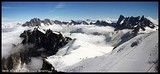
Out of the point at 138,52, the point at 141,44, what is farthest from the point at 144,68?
the point at 141,44

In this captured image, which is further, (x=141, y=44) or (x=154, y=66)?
(x=141, y=44)

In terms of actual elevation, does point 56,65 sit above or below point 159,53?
below

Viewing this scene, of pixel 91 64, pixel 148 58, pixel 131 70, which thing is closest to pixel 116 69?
pixel 131 70

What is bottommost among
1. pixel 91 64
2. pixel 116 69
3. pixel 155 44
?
pixel 91 64

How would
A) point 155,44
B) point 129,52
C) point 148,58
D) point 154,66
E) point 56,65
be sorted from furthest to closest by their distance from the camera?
1. point 56,65
2. point 129,52
3. point 155,44
4. point 148,58
5. point 154,66

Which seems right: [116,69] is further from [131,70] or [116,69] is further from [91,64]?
[91,64]

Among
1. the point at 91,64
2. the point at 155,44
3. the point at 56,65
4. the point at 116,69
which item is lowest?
the point at 56,65

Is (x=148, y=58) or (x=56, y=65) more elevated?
(x=148, y=58)

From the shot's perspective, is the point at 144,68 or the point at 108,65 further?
the point at 108,65

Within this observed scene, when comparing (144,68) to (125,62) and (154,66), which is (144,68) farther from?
(125,62)

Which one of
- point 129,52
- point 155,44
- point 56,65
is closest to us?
point 155,44
